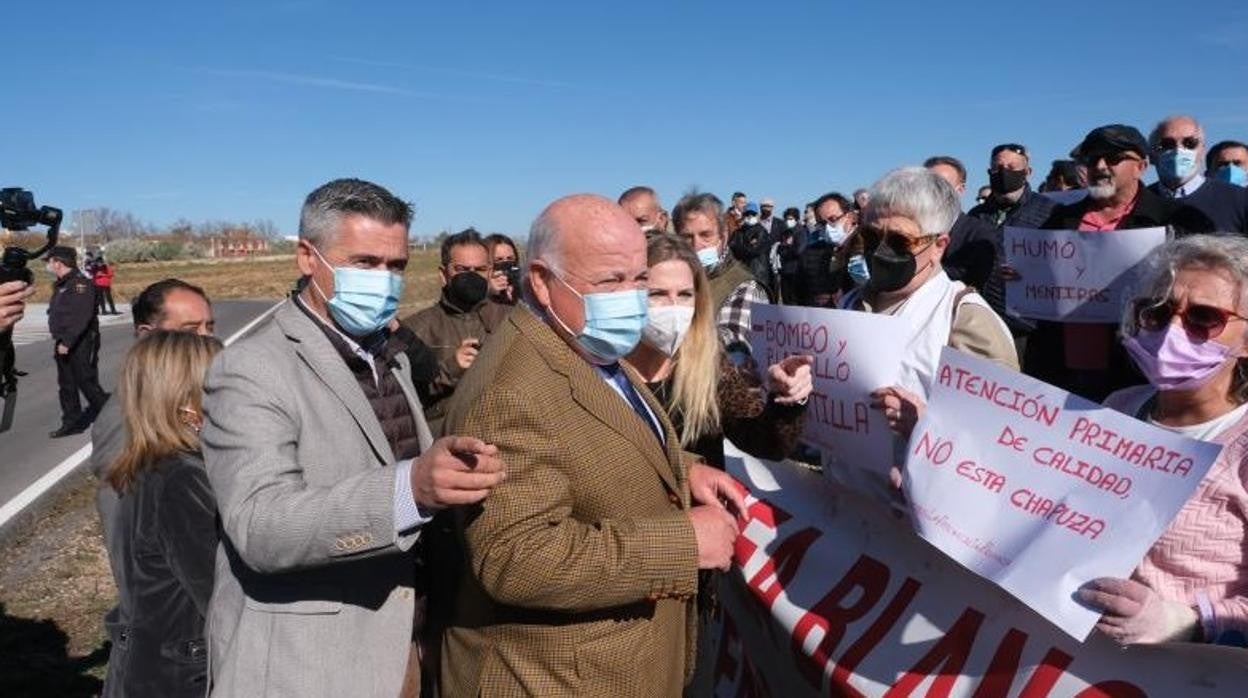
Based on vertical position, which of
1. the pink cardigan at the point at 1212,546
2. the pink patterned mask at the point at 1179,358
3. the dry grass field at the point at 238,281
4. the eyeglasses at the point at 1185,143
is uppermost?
the eyeglasses at the point at 1185,143

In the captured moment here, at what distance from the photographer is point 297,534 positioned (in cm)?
209

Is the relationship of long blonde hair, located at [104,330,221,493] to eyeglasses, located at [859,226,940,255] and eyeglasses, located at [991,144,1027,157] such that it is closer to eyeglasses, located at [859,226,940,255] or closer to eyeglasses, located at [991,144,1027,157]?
eyeglasses, located at [859,226,940,255]

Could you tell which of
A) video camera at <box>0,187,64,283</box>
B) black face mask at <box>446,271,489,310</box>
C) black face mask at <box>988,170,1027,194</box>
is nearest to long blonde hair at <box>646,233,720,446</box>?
video camera at <box>0,187,64,283</box>

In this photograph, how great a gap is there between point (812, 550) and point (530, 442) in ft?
4.26

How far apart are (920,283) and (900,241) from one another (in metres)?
0.16

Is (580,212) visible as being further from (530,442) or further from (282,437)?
(282,437)

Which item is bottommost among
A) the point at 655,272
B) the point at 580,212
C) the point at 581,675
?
the point at 581,675

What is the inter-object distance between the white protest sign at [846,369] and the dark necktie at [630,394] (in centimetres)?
72

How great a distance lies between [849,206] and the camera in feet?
40.7

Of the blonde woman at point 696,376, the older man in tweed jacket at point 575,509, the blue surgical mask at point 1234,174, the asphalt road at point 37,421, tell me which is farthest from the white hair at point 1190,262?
the blue surgical mask at point 1234,174

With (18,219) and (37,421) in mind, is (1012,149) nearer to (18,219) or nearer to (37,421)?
(18,219)

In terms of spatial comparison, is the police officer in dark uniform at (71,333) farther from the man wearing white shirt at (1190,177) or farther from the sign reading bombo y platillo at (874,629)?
the man wearing white shirt at (1190,177)

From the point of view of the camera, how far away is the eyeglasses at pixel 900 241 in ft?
11.0

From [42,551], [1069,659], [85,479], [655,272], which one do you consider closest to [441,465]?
[1069,659]
